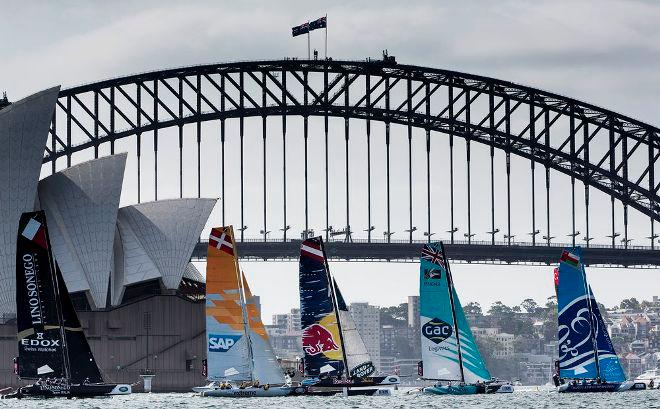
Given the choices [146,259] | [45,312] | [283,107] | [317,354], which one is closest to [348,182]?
[283,107]

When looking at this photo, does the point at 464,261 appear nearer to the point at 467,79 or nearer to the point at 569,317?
the point at 467,79

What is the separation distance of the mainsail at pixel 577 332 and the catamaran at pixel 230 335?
524 inches

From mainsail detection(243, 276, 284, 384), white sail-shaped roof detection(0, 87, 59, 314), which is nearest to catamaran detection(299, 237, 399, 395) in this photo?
mainsail detection(243, 276, 284, 384)

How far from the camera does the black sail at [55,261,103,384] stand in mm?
82312

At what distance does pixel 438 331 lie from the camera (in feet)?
300

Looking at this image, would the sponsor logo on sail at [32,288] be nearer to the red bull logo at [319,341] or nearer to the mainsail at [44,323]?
the mainsail at [44,323]

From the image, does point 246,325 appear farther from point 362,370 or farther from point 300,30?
point 300,30

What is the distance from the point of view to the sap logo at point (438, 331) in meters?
91.2

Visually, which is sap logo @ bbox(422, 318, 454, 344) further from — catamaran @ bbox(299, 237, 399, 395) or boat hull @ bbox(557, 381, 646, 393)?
boat hull @ bbox(557, 381, 646, 393)

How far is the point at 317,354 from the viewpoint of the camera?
302 feet

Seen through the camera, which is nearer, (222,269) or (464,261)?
(222,269)

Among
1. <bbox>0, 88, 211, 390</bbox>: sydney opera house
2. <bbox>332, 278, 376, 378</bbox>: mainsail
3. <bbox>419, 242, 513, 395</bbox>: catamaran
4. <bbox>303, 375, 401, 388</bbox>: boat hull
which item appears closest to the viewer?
<bbox>419, 242, 513, 395</bbox>: catamaran

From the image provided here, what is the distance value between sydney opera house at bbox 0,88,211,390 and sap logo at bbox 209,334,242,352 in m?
22.3

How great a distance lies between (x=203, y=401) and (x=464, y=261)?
52.5m
